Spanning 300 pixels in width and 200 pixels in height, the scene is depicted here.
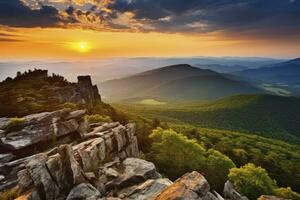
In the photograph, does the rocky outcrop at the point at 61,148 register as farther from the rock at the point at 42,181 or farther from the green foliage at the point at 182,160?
the green foliage at the point at 182,160

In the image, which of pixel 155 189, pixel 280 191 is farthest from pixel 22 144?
pixel 280 191

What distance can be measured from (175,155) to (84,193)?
37562mm

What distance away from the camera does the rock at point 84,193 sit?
83.5 ft

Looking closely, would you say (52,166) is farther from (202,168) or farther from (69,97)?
(69,97)

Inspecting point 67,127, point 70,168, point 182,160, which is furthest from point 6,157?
point 182,160

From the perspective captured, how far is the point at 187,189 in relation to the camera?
2327cm

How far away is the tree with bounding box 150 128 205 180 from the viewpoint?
57.4m

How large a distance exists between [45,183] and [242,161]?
92320mm

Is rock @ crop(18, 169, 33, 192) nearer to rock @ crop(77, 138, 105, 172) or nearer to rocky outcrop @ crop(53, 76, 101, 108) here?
rock @ crop(77, 138, 105, 172)

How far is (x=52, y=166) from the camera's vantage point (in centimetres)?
2739

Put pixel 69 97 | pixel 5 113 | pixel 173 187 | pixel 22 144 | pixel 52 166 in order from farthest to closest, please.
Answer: pixel 69 97 < pixel 5 113 < pixel 22 144 < pixel 52 166 < pixel 173 187

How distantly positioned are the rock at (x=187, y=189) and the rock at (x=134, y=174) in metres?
8.29

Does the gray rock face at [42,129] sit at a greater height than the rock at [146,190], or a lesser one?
greater

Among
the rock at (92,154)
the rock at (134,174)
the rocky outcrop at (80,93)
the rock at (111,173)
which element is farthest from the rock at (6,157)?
the rocky outcrop at (80,93)
